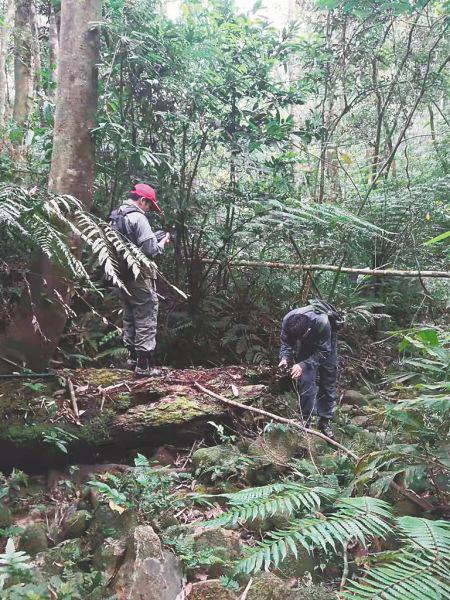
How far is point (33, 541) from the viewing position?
9.02 feet

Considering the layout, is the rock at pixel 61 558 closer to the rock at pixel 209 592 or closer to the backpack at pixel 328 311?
the rock at pixel 209 592

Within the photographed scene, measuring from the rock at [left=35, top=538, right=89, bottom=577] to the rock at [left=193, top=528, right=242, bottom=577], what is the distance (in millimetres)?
700

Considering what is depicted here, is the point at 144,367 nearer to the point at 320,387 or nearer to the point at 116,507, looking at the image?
the point at 116,507

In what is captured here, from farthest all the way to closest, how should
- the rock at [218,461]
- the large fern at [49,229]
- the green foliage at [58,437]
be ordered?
the rock at [218,461]
the green foliage at [58,437]
the large fern at [49,229]

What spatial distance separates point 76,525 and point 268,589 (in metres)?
1.35

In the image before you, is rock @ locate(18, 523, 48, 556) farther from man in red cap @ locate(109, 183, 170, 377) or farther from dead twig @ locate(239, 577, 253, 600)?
man in red cap @ locate(109, 183, 170, 377)

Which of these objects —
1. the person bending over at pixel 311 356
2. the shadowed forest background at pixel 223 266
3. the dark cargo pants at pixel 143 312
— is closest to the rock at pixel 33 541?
the shadowed forest background at pixel 223 266

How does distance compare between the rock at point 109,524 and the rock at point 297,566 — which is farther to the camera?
the rock at point 109,524

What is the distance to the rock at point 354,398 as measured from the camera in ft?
20.2

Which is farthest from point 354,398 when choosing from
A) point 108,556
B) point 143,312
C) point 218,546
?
point 108,556

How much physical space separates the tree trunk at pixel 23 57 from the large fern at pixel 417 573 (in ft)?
29.9

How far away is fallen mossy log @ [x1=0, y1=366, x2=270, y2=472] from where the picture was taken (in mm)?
3619

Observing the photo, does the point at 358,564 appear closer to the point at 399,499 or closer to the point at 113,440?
the point at 399,499

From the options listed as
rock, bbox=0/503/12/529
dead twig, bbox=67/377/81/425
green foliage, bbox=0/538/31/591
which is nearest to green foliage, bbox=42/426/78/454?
dead twig, bbox=67/377/81/425
